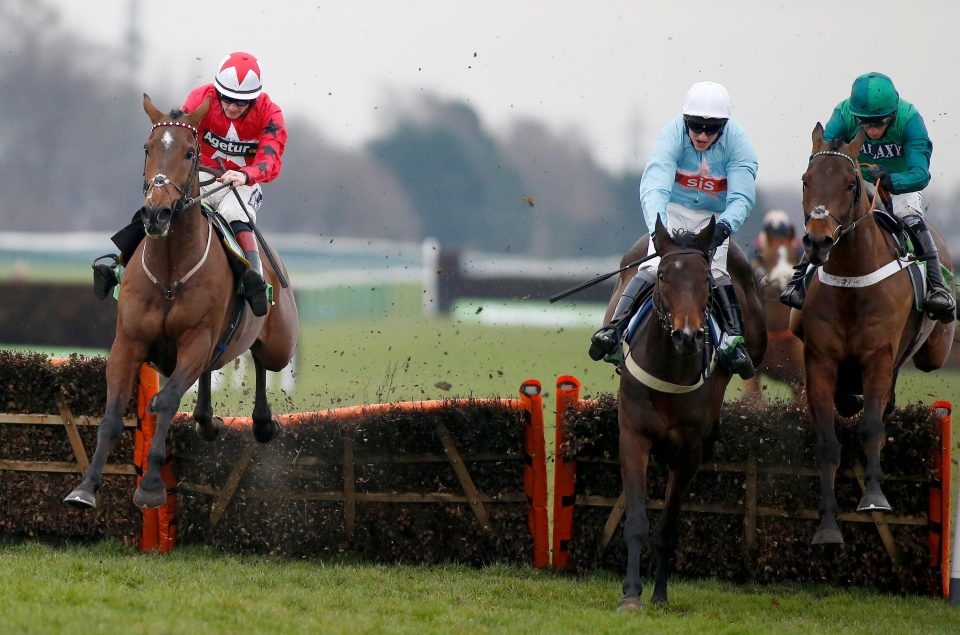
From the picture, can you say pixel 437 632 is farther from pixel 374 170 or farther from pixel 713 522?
pixel 374 170

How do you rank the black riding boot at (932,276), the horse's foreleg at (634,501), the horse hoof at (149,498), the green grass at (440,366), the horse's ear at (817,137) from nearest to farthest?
the horse hoof at (149,498), the horse's foreleg at (634,501), the horse's ear at (817,137), the black riding boot at (932,276), the green grass at (440,366)

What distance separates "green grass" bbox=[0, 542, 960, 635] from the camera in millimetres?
5883

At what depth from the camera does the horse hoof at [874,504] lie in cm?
715

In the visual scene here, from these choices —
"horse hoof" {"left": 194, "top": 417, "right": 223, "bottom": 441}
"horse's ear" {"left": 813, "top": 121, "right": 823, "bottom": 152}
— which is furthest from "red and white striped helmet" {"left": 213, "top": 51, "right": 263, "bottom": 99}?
"horse's ear" {"left": 813, "top": 121, "right": 823, "bottom": 152}

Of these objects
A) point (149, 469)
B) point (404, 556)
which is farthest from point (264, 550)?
point (149, 469)

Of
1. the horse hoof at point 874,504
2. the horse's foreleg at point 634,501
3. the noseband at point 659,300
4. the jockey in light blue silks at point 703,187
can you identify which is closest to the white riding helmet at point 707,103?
the jockey in light blue silks at point 703,187

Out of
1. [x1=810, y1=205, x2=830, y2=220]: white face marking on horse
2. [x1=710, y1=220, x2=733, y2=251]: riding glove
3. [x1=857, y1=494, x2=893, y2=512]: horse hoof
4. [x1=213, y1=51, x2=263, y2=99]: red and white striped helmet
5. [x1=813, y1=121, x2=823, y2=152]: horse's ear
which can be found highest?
[x1=213, y1=51, x2=263, y2=99]: red and white striped helmet

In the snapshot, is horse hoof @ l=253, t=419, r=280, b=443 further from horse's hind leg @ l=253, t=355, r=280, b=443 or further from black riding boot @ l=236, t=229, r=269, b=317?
black riding boot @ l=236, t=229, r=269, b=317

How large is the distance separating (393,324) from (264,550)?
1774 centimetres

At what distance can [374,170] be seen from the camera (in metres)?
34.0

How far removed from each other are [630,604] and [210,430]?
3.13 meters

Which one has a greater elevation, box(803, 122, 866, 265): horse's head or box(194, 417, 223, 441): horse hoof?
box(803, 122, 866, 265): horse's head

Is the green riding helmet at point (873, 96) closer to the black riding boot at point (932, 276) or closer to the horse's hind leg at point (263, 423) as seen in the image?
the black riding boot at point (932, 276)

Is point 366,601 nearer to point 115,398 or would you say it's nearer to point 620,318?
point 115,398
